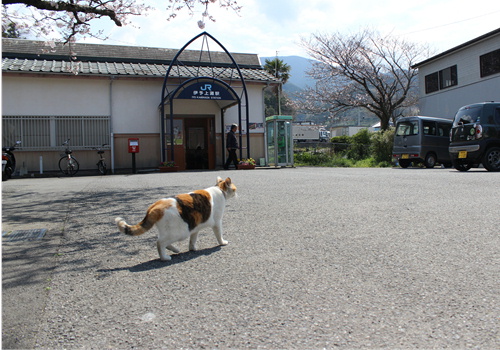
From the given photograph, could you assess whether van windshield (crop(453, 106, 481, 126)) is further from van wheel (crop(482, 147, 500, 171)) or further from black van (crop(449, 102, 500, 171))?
van wheel (crop(482, 147, 500, 171))

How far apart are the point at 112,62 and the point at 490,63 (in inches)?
708

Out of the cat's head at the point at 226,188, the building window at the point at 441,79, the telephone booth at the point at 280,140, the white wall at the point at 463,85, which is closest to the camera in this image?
the cat's head at the point at 226,188

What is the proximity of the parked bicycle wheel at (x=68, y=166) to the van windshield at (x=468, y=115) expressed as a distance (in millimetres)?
13340

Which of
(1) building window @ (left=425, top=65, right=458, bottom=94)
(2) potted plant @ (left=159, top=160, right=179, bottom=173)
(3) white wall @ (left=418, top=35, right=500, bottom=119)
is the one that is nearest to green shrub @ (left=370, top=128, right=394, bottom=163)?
(3) white wall @ (left=418, top=35, right=500, bottom=119)

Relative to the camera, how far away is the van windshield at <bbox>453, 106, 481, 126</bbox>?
1248 centimetres

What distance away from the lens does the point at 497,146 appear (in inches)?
482

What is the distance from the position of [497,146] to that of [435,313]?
1171 centimetres

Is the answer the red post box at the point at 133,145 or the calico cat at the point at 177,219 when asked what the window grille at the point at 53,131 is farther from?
the calico cat at the point at 177,219

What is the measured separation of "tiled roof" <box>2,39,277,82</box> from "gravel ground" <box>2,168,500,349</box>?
1259 centimetres

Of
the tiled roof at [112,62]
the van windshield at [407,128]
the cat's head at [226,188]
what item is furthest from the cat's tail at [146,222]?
the van windshield at [407,128]

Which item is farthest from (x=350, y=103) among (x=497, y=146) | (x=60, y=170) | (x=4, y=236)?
(x=4, y=236)

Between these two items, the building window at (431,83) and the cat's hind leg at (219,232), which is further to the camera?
the building window at (431,83)

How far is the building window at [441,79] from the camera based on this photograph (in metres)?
23.8

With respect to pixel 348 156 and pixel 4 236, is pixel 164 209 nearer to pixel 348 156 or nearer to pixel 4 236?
pixel 4 236
